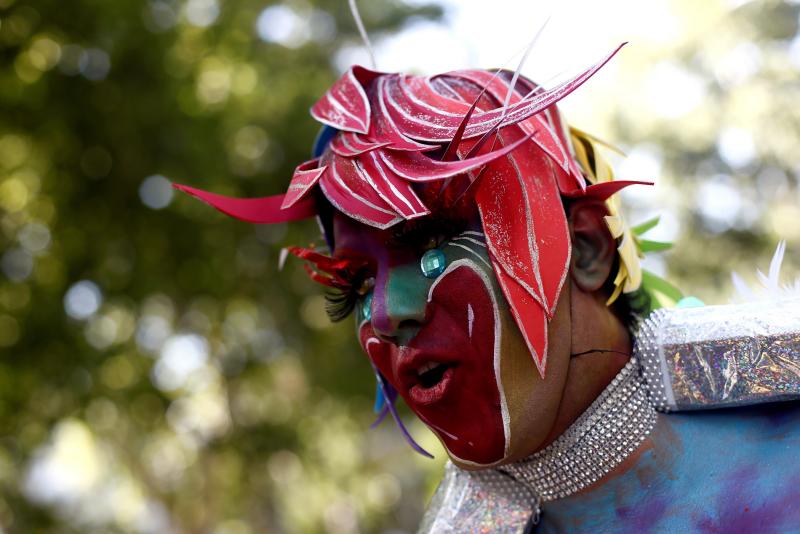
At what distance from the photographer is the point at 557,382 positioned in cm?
203

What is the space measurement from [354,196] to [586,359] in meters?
0.65

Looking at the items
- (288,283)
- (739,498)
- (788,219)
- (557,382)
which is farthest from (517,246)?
(788,219)

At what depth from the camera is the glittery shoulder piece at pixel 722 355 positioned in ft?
6.57

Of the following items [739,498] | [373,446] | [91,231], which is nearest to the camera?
[739,498]

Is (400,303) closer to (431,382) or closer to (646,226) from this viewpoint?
(431,382)

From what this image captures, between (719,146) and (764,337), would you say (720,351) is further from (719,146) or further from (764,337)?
(719,146)

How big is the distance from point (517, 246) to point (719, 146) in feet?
36.1

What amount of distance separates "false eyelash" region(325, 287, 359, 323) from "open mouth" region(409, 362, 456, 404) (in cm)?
29

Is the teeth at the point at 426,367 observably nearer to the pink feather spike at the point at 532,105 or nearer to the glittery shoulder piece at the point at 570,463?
the glittery shoulder piece at the point at 570,463

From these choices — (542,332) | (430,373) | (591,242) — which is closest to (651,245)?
(591,242)

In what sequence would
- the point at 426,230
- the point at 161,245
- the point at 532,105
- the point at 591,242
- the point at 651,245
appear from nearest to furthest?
the point at 532,105 → the point at 426,230 → the point at 591,242 → the point at 651,245 → the point at 161,245

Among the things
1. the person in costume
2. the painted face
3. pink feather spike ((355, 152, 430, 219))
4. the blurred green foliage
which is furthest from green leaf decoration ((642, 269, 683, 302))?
the blurred green foliage

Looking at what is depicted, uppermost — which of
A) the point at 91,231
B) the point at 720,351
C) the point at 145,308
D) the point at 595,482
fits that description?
the point at 720,351

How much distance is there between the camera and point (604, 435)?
2080 mm
